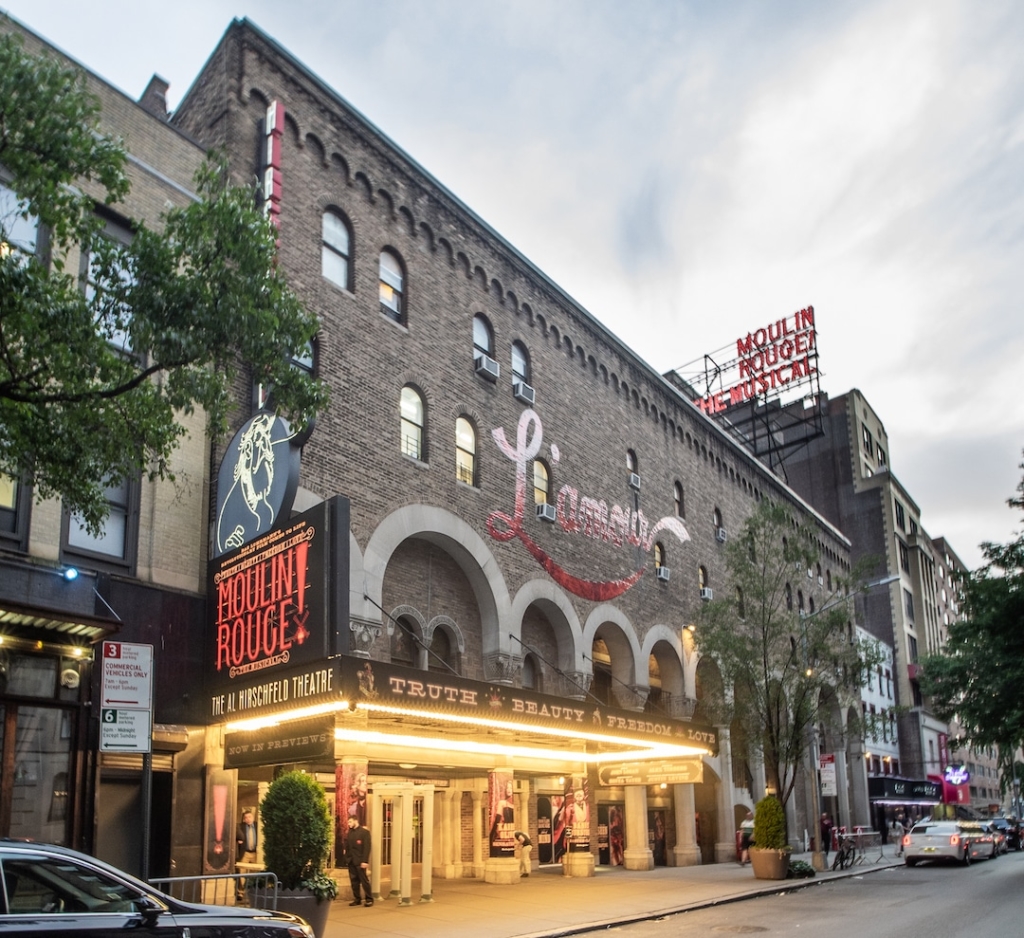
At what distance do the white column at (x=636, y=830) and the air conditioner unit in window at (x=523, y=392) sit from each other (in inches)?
439

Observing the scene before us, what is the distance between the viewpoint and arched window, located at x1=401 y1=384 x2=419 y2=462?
22.3 m

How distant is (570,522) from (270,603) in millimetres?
12954

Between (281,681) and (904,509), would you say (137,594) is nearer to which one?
(281,681)

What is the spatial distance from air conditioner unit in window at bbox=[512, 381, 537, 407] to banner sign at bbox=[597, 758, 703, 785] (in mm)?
9968

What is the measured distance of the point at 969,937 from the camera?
14000mm

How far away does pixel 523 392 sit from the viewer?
26.6 meters

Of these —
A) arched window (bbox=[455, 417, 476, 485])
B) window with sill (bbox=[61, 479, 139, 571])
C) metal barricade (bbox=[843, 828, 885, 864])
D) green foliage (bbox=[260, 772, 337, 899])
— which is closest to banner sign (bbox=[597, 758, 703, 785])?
metal barricade (bbox=[843, 828, 885, 864])

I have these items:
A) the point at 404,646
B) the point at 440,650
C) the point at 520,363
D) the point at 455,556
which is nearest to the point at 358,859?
the point at 404,646

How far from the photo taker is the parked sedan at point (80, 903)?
7.26m

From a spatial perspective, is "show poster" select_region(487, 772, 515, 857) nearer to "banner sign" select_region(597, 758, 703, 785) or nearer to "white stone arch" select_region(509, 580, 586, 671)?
"white stone arch" select_region(509, 580, 586, 671)

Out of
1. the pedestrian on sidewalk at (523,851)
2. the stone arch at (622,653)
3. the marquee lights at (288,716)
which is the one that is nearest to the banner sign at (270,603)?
the marquee lights at (288,716)

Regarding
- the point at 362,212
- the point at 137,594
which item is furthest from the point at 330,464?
the point at 362,212

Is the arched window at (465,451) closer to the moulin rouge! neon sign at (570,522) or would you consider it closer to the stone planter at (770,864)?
the moulin rouge! neon sign at (570,522)

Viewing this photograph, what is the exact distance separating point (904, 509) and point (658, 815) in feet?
165
